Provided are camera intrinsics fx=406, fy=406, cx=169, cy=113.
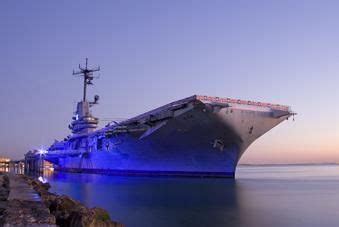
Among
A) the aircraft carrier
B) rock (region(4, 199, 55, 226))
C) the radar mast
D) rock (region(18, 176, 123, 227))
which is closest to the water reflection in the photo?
rock (region(18, 176, 123, 227))

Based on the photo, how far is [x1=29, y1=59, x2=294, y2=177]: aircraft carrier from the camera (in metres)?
24.5

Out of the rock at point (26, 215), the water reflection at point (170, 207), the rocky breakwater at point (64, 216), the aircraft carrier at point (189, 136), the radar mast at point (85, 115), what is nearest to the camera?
the rock at point (26, 215)

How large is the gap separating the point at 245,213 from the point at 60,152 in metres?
36.9

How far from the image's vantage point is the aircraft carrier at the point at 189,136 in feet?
80.5

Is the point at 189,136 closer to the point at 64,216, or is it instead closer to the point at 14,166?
the point at 64,216

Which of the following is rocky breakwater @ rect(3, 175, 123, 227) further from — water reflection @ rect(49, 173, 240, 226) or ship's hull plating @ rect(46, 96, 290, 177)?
ship's hull plating @ rect(46, 96, 290, 177)

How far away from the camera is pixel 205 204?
15188 millimetres

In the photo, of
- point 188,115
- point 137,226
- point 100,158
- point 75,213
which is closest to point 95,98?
point 100,158

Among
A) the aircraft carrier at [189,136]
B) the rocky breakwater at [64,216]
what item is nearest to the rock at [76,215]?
the rocky breakwater at [64,216]

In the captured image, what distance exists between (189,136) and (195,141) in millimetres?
657

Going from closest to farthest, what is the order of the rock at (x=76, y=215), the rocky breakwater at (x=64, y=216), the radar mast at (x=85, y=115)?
the rocky breakwater at (x=64, y=216)
the rock at (x=76, y=215)
the radar mast at (x=85, y=115)

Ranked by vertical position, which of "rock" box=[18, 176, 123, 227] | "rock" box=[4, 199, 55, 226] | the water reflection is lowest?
the water reflection

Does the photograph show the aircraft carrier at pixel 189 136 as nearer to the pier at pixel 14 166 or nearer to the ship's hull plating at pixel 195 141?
the ship's hull plating at pixel 195 141

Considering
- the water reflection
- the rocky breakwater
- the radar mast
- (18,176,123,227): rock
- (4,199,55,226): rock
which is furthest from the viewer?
the radar mast
